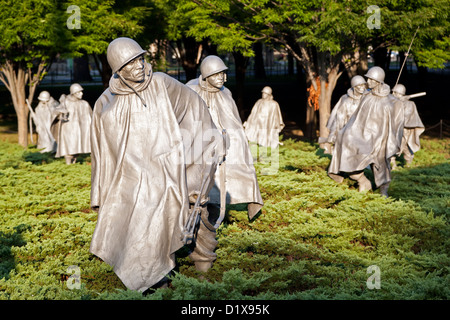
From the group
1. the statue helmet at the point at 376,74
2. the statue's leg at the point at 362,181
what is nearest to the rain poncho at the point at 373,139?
the statue helmet at the point at 376,74

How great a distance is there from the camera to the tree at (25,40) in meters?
19.8

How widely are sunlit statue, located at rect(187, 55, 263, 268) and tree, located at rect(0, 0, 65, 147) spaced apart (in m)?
12.6

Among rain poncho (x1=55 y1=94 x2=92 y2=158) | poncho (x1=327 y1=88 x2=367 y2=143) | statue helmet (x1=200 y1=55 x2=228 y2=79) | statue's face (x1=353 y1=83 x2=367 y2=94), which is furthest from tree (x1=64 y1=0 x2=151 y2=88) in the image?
statue helmet (x1=200 y1=55 x2=228 y2=79)

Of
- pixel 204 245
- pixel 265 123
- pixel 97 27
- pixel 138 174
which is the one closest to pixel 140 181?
pixel 138 174

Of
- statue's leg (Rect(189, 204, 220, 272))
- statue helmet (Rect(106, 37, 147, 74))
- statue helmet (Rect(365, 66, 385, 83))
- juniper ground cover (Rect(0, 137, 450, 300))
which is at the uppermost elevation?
statue helmet (Rect(106, 37, 147, 74))

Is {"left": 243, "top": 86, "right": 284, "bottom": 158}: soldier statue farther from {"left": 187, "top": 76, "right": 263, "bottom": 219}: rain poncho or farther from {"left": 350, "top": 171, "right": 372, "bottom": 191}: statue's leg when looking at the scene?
{"left": 187, "top": 76, "right": 263, "bottom": 219}: rain poncho

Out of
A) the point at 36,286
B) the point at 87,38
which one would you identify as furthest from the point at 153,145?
the point at 87,38

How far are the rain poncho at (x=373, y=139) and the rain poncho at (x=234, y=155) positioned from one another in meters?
3.39

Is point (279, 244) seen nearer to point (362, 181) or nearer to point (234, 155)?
point (234, 155)

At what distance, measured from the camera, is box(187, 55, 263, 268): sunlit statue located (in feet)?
27.7

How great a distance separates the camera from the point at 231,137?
862 centimetres

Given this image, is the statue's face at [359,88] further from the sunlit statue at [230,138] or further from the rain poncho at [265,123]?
the sunlit statue at [230,138]

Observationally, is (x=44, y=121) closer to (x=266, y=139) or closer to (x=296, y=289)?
(x=266, y=139)

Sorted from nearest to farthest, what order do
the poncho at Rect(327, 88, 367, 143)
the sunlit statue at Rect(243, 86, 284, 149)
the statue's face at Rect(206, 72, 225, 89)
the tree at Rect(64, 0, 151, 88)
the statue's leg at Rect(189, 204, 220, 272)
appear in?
the statue's leg at Rect(189, 204, 220, 272) → the statue's face at Rect(206, 72, 225, 89) → the poncho at Rect(327, 88, 367, 143) → the sunlit statue at Rect(243, 86, 284, 149) → the tree at Rect(64, 0, 151, 88)
